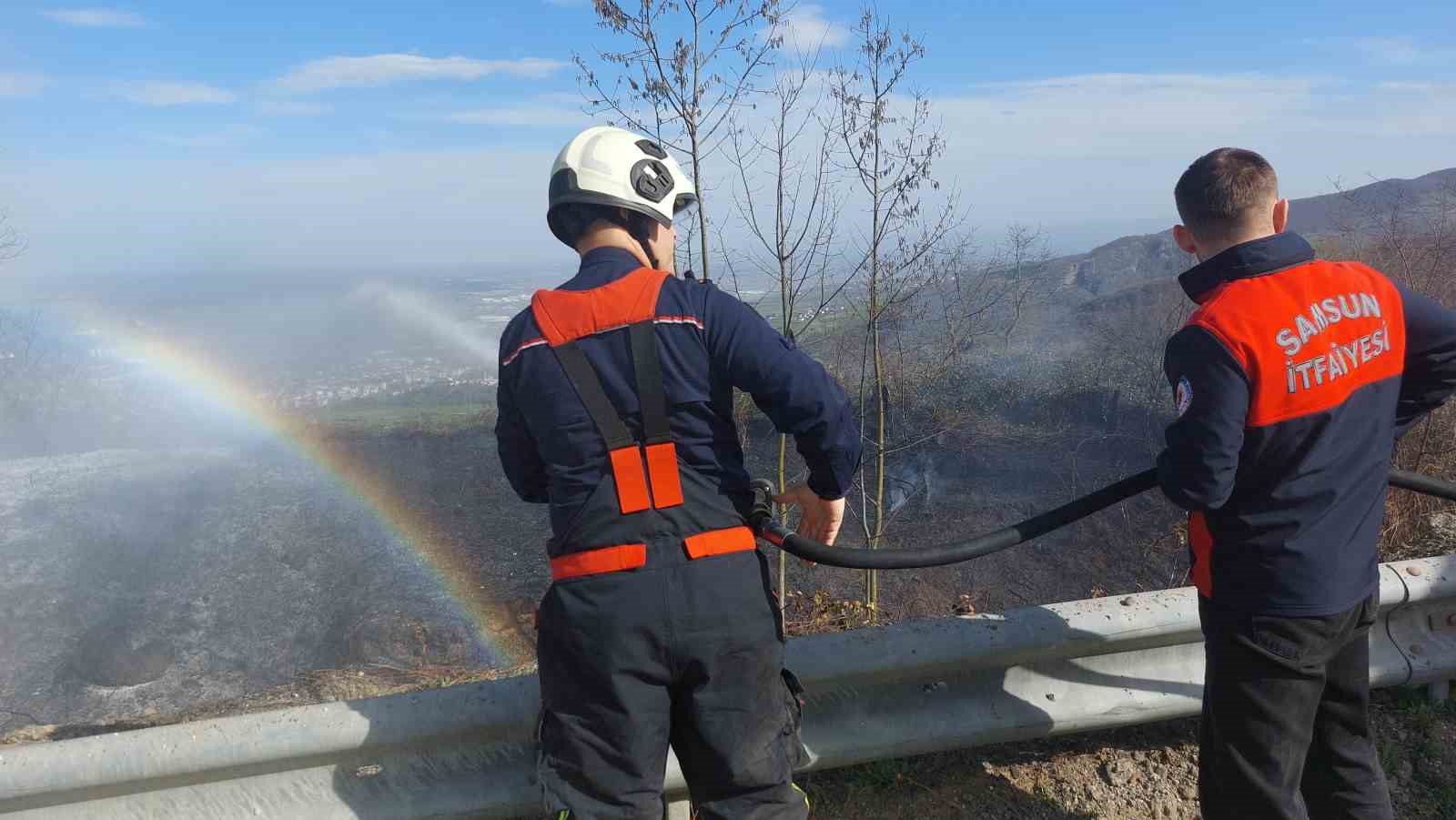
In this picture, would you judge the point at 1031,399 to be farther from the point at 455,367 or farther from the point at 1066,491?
the point at 455,367

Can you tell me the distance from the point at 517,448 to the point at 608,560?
18.9 inches

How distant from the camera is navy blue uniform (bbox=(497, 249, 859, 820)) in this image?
1928mm

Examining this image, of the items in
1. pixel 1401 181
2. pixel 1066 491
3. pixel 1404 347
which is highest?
pixel 1401 181

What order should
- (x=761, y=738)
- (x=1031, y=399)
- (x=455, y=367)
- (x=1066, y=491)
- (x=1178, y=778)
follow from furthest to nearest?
(x=455, y=367) → (x=1031, y=399) → (x=1066, y=491) → (x=1178, y=778) → (x=761, y=738)

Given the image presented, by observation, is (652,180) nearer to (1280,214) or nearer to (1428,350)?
(1280,214)

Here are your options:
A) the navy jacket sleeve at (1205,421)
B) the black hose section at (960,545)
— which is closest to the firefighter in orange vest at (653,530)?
the black hose section at (960,545)

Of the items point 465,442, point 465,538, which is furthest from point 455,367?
point 465,538

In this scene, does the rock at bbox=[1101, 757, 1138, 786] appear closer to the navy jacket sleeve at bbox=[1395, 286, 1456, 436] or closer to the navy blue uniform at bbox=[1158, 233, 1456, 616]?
the navy blue uniform at bbox=[1158, 233, 1456, 616]

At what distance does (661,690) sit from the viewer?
1998 millimetres

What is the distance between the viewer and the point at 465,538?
12438 millimetres

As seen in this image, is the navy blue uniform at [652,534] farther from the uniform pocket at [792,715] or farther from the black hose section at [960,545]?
the black hose section at [960,545]

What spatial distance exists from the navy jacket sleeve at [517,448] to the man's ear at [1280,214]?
6.33ft

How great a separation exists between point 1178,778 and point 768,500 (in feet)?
6.05

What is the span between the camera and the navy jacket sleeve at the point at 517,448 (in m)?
2.17
